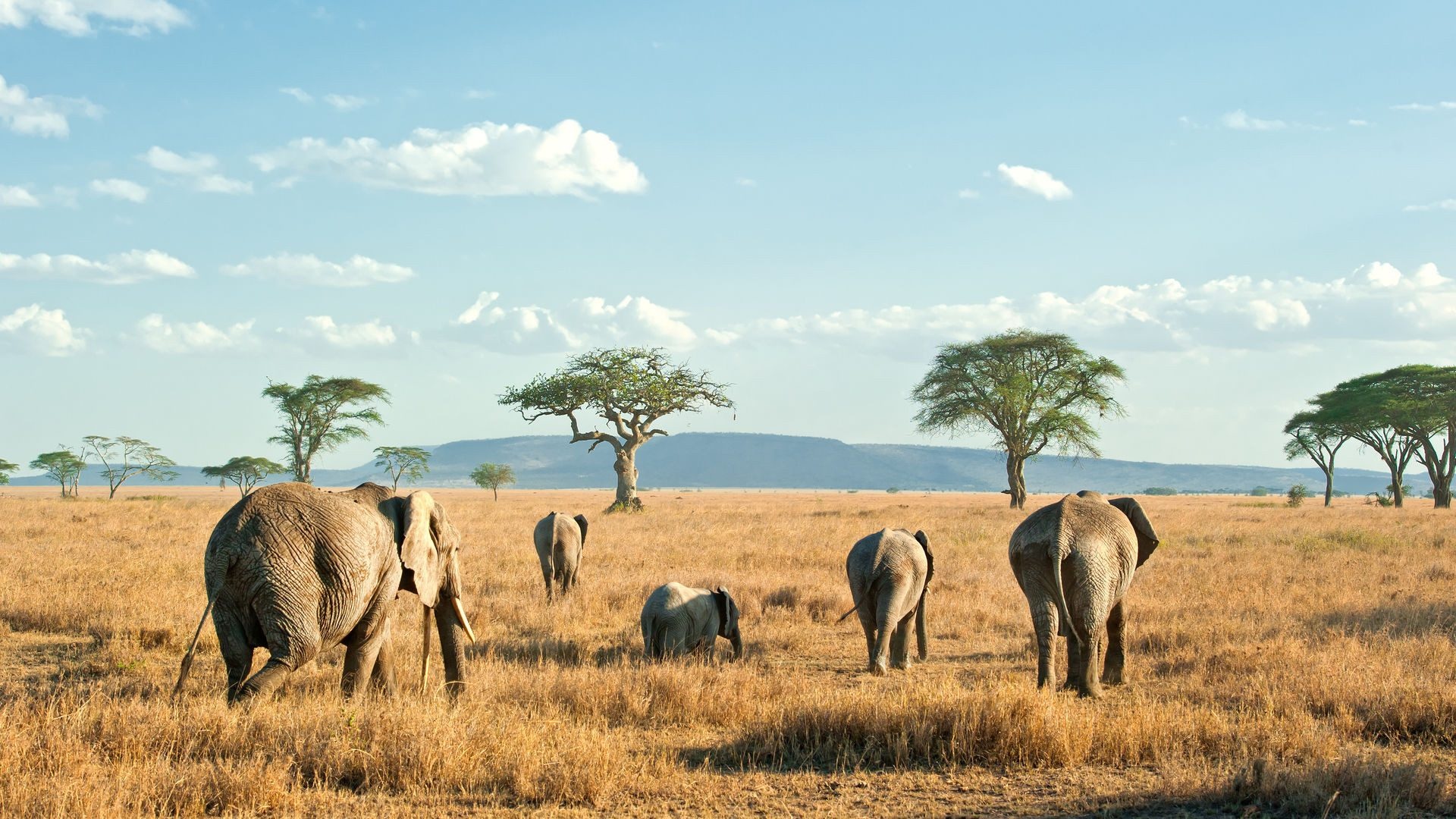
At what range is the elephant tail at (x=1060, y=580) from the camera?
8273 mm

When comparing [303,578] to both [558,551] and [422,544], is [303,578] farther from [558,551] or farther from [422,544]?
[558,551]

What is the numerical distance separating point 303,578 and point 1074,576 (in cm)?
592

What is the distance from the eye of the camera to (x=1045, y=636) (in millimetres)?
8398

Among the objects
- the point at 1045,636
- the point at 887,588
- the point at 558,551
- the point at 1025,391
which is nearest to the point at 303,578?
the point at 887,588

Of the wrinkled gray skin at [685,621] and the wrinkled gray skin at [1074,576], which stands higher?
the wrinkled gray skin at [1074,576]

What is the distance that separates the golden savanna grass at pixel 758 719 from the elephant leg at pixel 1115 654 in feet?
0.93

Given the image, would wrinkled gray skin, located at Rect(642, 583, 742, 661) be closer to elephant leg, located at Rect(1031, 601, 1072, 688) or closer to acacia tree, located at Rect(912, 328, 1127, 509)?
elephant leg, located at Rect(1031, 601, 1072, 688)

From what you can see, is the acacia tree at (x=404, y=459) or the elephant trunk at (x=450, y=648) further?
the acacia tree at (x=404, y=459)

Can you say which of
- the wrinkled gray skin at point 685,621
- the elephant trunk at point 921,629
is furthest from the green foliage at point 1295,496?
the wrinkled gray skin at point 685,621

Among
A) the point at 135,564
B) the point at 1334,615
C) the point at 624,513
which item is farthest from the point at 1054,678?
the point at 624,513

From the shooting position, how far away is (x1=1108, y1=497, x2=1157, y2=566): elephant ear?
948 centimetres

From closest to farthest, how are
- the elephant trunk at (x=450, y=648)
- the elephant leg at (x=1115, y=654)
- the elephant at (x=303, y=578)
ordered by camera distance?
1. the elephant at (x=303, y=578)
2. the elephant trunk at (x=450, y=648)
3. the elephant leg at (x=1115, y=654)

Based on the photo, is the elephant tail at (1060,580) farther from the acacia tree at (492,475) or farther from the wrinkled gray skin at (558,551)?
the acacia tree at (492,475)

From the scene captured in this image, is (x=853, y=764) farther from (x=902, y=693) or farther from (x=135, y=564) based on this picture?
(x=135, y=564)
